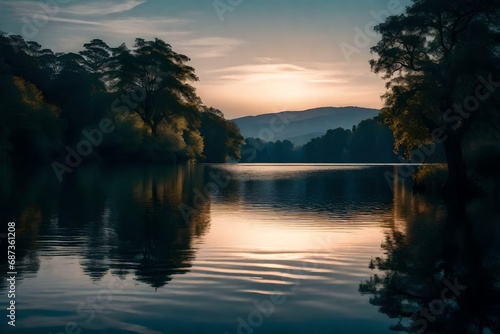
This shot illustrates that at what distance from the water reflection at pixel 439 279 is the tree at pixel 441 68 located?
546 inches

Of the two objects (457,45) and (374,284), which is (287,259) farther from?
(457,45)

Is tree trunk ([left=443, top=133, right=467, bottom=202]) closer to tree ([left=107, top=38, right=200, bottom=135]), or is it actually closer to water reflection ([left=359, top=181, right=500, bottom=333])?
water reflection ([left=359, top=181, right=500, bottom=333])

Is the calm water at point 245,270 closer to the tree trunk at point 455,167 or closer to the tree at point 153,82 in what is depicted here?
the tree trunk at point 455,167

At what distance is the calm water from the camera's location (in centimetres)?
877

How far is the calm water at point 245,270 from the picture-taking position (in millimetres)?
8766

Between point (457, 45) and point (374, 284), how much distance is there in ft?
91.6

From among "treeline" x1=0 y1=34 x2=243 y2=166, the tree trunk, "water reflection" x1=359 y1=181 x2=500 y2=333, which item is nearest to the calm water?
"water reflection" x1=359 y1=181 x2=500 y2=333

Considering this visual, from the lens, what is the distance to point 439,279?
1173 cm

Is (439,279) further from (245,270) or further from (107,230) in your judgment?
(107,230)

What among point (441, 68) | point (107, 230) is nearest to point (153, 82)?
point (441, 68)

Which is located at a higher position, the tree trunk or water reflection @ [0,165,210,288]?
the tree trunk

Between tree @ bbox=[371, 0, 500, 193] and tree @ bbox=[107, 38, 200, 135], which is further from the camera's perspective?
tree @ bbox=[107, 38, 200, 135]

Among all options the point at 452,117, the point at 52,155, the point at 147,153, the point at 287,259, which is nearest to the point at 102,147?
the point at 147,153

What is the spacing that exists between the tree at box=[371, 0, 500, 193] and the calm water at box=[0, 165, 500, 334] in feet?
31.5
